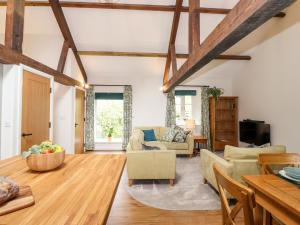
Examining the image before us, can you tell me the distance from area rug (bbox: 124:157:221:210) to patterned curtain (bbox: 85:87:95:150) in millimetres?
3522

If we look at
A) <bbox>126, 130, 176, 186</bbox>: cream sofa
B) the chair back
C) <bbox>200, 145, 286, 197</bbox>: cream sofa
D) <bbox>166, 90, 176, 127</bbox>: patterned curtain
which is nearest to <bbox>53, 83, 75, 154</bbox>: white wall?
<bbox>126, 130, 176, 186</bbox>: cream sofa

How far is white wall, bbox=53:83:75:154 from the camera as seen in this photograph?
5.27 m

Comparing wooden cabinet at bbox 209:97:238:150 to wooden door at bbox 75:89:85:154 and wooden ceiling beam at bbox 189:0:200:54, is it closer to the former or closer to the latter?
wooden ceiling beam at bbox 189:0:200:54

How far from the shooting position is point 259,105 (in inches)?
216

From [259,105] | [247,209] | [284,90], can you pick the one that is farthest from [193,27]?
[259,105]

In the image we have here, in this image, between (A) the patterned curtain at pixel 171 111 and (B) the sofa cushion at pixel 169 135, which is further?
(A) the patterned curtain at pixel 171 111

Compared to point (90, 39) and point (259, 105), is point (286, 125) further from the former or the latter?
point (90, 39)

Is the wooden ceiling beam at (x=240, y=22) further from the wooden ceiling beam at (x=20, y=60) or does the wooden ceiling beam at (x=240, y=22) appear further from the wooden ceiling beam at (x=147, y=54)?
the wooden ceiling beam at (x=147, y=54)

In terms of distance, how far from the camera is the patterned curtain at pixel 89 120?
6680mm

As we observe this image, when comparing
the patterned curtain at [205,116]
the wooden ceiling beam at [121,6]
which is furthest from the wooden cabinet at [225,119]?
the wooden ceiling beam at [121,6]

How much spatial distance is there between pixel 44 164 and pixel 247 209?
53.8 inches

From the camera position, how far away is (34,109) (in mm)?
3406

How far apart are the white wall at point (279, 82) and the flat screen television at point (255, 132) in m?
0.16

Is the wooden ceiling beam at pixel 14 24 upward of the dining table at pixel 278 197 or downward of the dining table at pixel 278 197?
upward
